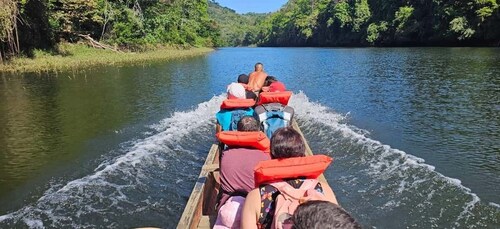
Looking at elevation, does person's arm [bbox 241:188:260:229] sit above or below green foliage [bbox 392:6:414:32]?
below

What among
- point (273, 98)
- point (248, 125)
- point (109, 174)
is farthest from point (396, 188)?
point (109, 174)

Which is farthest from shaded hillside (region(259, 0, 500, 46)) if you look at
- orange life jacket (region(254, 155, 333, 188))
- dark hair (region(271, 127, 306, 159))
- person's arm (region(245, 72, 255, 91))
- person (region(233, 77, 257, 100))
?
orange life jacket (region(254, 155, 333, 188))

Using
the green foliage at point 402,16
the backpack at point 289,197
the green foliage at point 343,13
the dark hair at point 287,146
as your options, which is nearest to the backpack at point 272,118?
the dark hair at point 287,146

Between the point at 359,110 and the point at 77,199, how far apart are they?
9270mm

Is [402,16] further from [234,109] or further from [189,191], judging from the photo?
[189,191]

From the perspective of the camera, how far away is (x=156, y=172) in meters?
7.67

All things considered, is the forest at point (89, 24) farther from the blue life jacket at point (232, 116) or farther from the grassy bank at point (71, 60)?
the blue life jacket at point (232, 116)

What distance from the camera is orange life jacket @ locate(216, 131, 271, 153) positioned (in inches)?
169

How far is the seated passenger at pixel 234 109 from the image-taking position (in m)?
7.08

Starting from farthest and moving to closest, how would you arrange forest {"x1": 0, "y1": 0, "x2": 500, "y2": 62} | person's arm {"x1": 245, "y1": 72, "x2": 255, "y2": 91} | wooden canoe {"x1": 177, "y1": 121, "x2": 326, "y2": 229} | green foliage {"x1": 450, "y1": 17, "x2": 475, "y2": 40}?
green foliage {"x1": 450, "y1": 17, "x2": 475, "y2": 40} → forest {"x1": 0, "y1": 0, "x2": 500, "y2": 62} → person's arm {"x1": 245, "y1": 72, "x2": 255, "y2": 91} → wooden canoe {"x1": 177, "y1": 121, "x2": 326, "y2": 229}

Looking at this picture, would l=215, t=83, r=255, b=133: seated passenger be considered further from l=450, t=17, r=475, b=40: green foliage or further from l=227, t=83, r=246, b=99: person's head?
l=450, t=17, r=475, b=40: green foliage

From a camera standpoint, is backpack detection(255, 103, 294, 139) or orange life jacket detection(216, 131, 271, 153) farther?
backpack detection(255, 103, 294, 139)

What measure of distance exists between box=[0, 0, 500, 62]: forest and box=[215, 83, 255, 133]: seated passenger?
1643cm

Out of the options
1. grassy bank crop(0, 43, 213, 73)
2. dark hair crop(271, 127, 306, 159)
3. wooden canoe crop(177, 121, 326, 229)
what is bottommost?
grassy bank crop(0, 43, 213, 73)
